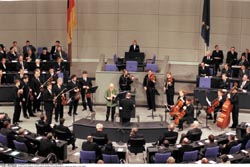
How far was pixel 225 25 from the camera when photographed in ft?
85.4

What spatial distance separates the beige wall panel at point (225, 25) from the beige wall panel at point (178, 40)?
95cm

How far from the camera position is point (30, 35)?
26875 mm

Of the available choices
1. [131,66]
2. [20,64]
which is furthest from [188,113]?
[20,64]

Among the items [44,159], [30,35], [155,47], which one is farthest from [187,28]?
[44,159]

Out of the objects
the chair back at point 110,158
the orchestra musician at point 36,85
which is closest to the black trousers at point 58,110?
the orchestra musician at point 36,85

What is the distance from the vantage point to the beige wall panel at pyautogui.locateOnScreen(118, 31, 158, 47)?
26750mm

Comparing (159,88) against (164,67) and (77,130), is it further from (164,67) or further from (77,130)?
(77,130)

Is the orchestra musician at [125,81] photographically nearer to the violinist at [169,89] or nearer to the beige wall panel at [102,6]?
the violinist at [169,89]

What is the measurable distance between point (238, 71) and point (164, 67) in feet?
10.9

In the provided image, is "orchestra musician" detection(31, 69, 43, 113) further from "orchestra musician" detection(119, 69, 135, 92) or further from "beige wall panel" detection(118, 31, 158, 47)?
"beige wall panel" detection(118, 31, 158, 47)

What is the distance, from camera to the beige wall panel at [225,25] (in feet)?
84.8

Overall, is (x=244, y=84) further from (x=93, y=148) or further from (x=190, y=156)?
(x=93, y=148)

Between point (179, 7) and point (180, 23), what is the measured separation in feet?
2.63

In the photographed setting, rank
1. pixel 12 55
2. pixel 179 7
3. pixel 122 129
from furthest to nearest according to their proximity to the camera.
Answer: pixel 179 7
pixel 12 55
pixel 122 129
